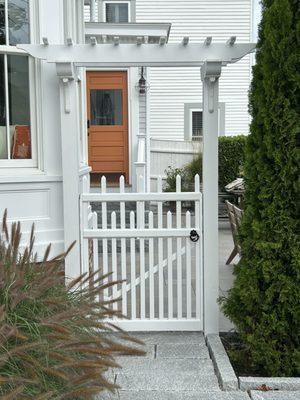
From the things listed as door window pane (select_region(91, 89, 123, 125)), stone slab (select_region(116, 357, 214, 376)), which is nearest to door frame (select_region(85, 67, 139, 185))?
door window pane (select_region(91, 89, 123, 125))

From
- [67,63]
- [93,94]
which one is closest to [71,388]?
[67,63]

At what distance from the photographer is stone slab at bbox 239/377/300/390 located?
142 inches

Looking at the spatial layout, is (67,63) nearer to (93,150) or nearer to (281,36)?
(281,36)

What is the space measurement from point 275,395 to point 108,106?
396 inches

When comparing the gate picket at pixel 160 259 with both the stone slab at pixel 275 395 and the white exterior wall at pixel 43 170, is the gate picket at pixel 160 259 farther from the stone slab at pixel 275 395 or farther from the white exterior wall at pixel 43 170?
the stone slab at pixel 275 395

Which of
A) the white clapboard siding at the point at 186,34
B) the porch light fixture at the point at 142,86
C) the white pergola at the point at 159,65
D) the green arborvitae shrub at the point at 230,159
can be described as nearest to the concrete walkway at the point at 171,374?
the white pergola at the point at 159,65

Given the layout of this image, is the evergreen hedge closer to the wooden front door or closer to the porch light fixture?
the wooden front door

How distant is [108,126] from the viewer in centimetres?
1277

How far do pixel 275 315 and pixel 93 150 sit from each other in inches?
373

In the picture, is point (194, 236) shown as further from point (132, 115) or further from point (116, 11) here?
point (116, 11)

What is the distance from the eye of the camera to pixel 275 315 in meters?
3.77

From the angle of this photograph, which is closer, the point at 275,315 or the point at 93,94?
the point at 275,315

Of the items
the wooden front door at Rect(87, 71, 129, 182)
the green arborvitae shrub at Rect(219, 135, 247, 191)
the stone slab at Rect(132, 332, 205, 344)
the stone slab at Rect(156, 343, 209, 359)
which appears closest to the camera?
the stone slab at Rect(156, 343, 209, 359)

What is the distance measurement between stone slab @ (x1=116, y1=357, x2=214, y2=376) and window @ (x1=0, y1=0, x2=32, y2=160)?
7.36ft
